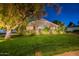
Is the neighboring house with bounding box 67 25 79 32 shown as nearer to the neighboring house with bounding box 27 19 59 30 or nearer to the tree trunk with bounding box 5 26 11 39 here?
the neighboring house with bounding box 27 19 59 30

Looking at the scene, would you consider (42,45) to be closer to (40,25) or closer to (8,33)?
(40,25)

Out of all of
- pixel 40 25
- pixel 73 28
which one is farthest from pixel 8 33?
pixel 73 28

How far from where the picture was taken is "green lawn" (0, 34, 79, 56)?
2.30 meters

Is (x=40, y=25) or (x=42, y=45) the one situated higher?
(x=40, y=25)

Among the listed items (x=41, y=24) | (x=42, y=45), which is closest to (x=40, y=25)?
(x=41, y=24)

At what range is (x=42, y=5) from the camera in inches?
91.0

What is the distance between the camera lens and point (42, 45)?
231cm

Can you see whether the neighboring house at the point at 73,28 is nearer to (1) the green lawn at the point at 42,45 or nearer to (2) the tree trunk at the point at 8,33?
(1) the green lawn at the point at 42,45

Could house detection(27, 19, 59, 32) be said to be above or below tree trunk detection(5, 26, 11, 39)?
above

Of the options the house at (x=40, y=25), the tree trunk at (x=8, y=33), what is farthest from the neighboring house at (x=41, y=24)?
the tree trunk at (x=8, y=33)

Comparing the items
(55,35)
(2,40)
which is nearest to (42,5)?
(55,35)

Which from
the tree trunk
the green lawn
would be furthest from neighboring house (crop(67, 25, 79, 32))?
the tree trunk

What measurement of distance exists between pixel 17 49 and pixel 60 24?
1.18 feet

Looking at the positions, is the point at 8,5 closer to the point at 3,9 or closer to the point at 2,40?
the point at 3,9
